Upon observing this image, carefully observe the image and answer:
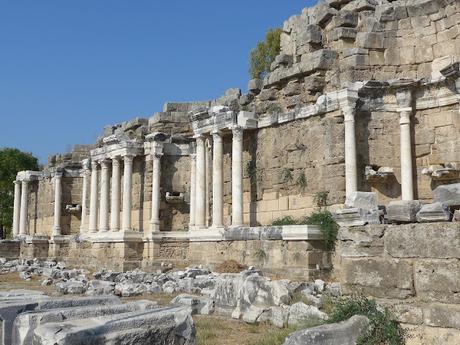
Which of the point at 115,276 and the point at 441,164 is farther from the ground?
the point at 441,164

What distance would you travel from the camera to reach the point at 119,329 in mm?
5098

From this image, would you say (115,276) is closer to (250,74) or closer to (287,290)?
(287,290)

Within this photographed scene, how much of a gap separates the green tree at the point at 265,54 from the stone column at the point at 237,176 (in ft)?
64.4

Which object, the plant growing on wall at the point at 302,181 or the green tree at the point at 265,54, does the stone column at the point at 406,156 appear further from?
the green tree at the point at 265,54

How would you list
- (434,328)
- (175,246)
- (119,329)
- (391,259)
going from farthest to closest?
(175,246) → (391,259) → (434,328) → (119,329)

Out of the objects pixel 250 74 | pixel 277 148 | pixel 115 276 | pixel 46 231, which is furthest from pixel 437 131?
pixel 250 74

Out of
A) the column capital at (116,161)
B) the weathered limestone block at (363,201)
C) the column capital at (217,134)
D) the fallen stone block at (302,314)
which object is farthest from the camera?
the column capital at (116,161)

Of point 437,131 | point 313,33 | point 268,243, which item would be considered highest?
point 313,33

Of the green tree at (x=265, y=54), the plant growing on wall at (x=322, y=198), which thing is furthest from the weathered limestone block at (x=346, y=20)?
the green tree at (x=265, y=54)

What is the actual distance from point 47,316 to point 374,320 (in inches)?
137

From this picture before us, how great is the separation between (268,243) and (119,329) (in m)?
9.52

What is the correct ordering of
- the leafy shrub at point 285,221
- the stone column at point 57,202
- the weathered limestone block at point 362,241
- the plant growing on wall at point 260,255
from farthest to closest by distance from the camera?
the stone column at point 57,202 → the leafy shrub at point 285,221 → the plant growing on wall at point 260,255 → the weathered limestone block at point 362,241

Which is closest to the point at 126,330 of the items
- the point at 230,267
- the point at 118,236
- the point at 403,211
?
the point at 403,211

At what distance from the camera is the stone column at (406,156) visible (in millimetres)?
14750
